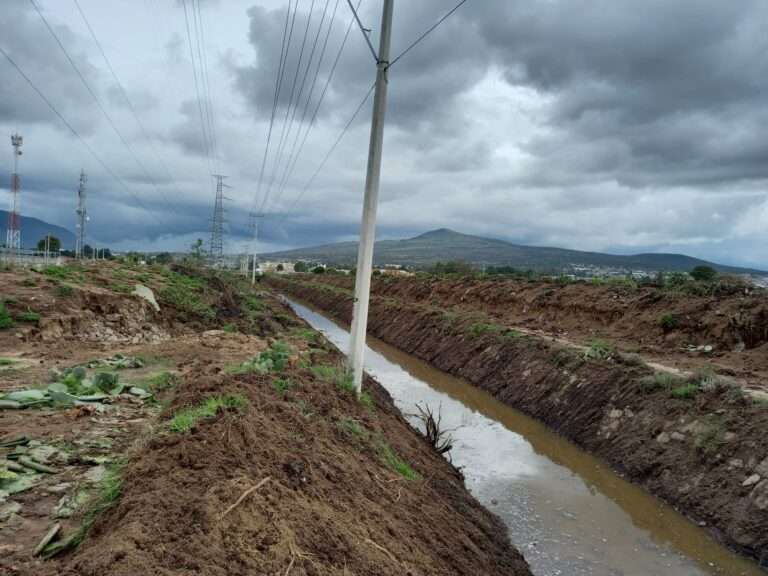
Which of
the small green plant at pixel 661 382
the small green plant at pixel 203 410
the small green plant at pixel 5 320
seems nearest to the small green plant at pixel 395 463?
the small green plant at pixel 203 410

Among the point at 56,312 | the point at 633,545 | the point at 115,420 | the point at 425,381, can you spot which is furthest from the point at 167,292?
the point at 633,545

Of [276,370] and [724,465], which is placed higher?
[276,370]

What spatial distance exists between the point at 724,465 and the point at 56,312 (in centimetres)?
1879

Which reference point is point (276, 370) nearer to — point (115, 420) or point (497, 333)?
point (115, 420)

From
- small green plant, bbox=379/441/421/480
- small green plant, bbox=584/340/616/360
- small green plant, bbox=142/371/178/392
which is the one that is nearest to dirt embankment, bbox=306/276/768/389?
small green plant, bbox=584/340/616/360

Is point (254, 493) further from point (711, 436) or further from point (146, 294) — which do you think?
point (146, 294)

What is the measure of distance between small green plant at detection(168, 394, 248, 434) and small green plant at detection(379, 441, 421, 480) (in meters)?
2.59

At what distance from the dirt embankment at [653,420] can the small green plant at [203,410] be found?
8.58 metres

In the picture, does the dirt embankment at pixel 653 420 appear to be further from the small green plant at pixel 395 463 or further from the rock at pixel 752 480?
the small green plant at pixel 395 463

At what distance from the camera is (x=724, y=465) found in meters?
9.87

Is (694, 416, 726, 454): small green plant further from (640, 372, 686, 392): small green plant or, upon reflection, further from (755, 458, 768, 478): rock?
(640, 372, 686, 392): small green plant

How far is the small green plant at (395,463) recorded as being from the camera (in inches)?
317

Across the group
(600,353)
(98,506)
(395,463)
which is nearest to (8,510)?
(98,506)

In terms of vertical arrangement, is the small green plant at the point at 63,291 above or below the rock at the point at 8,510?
above
